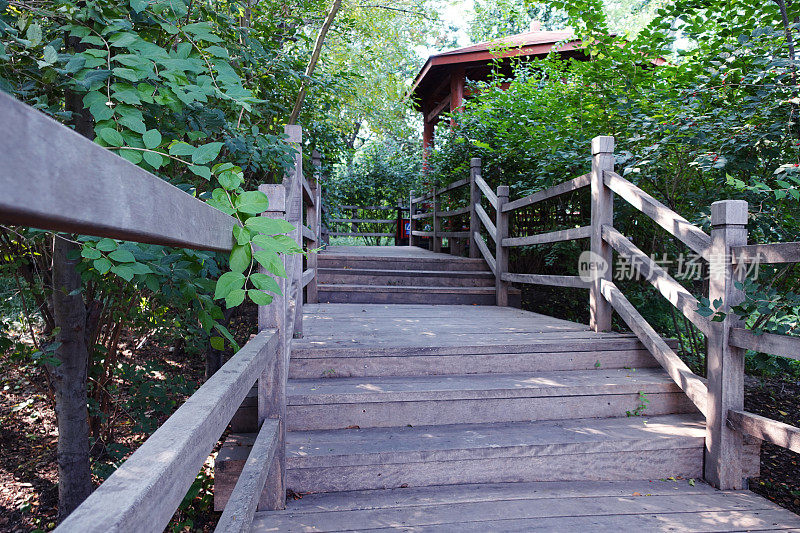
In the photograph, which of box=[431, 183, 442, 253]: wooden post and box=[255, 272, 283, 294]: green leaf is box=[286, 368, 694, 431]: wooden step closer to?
box=[255, 272, 283, 294]: green leaf

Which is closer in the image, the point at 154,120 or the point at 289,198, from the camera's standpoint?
the point at 154,120

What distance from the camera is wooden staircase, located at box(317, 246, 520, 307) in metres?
5.09

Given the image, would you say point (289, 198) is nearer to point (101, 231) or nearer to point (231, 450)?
point (231, 450)

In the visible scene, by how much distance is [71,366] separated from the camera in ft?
7.38

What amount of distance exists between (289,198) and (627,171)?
2153 millimetres

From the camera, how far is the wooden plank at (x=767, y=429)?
206 centimetres

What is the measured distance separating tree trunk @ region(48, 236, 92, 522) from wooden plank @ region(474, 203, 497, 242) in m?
3.84

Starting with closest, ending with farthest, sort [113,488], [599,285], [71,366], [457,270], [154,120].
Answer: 1. [113,488]
2. [154,120]
3. [71,366]
4. [599,285]
5. [457,270]

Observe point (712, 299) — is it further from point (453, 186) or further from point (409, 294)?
point (453, 186)

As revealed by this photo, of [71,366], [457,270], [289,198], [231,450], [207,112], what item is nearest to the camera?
[207,112]

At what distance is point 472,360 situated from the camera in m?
2.95

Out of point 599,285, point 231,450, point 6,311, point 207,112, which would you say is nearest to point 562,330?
point 599,285

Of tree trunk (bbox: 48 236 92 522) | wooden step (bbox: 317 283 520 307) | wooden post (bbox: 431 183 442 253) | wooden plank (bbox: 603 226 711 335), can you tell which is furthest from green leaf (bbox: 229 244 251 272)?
wooden post (bbox: 431 183 442 253)

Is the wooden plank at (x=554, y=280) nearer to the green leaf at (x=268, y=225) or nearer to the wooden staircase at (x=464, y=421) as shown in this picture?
the wooden staircase at (x=464, y=421)
